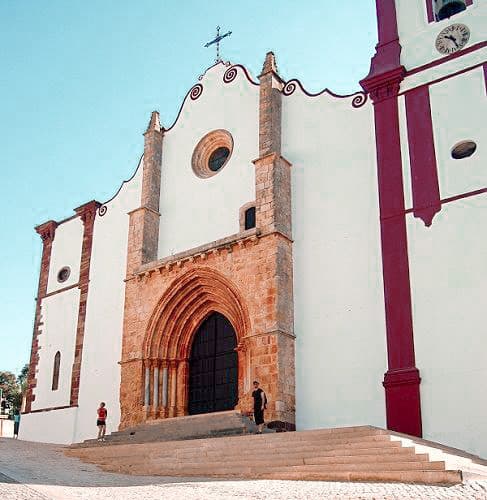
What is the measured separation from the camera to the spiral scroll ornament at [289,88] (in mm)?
18828

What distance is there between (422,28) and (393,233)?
→ 17.7 feet

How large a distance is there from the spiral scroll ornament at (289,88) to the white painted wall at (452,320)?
18.4ft

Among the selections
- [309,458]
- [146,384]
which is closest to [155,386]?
[146,384]

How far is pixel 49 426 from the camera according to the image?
20.9m

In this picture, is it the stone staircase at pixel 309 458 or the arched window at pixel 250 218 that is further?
the arched window at pixel 250 218

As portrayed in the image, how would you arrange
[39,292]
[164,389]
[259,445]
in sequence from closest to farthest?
[259,445] → [164,389] → [39,292]

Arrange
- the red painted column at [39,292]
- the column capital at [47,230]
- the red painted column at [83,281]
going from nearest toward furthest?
the red painted column at [83,281], the red painted column at [39,292], the column capital at [47,230]

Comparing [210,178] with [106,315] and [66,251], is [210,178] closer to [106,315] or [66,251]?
[106,315]

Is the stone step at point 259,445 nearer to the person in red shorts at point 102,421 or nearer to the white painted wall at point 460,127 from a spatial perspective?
the person in red shorts at point 102,421

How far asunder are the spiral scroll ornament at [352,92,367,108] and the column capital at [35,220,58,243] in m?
11.8

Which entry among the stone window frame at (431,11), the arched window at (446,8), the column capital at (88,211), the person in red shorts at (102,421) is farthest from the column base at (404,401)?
the column capital at (88,211)

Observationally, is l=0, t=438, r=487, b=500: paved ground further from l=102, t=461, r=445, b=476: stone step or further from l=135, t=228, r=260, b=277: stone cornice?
l=135, t=228, r=260, b=277: stone cornice

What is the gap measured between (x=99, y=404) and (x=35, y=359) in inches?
155

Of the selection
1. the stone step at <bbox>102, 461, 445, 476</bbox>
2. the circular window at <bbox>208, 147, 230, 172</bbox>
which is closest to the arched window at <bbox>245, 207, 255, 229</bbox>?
the circular window at <bbox>208, 147, 230, 172</bbox>
